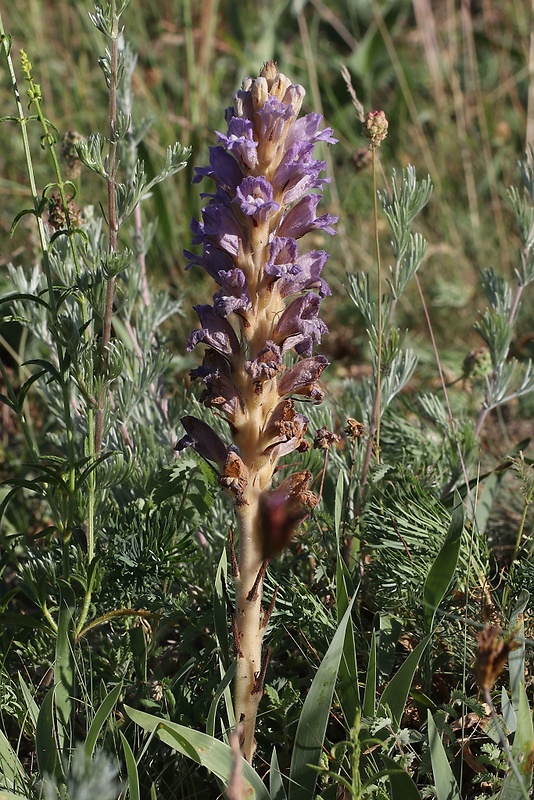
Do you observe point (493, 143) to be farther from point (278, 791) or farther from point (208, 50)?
point (278, 791)

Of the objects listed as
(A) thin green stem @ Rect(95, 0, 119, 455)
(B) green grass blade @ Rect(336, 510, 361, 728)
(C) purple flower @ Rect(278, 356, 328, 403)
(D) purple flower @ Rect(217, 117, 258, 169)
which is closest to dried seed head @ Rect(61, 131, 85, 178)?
(A) thin green stem @ Rect(95, 0, 119, 455)

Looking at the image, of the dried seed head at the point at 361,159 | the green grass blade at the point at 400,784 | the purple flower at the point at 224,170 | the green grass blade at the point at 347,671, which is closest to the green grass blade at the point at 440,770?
the green grass blade at the point at 400,784

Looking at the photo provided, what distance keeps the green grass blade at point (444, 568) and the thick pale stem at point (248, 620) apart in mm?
408

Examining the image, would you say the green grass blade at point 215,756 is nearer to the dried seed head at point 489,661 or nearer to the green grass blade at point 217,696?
the green grass blade at point 217,696

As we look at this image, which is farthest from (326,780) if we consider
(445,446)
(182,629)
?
(445,446)

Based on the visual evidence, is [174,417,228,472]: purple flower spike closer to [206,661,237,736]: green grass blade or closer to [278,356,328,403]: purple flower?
[278,356,328,403]: purple flower

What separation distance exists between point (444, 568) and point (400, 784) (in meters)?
0.48

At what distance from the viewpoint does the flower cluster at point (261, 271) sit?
5.54ft

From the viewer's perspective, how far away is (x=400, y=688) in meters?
1.77

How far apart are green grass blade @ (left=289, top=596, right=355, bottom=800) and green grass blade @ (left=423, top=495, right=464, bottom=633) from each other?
275mm

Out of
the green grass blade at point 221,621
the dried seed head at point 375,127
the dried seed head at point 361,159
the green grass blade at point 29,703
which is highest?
the dried seed head at point 361,159

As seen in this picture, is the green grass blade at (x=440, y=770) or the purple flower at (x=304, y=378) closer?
the green grass blade at (x=440, y=770)

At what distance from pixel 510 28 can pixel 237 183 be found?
4.92 meters

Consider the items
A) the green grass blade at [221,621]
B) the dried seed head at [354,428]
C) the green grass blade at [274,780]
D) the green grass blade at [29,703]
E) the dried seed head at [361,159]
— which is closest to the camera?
the green grass blade at [274,780]
